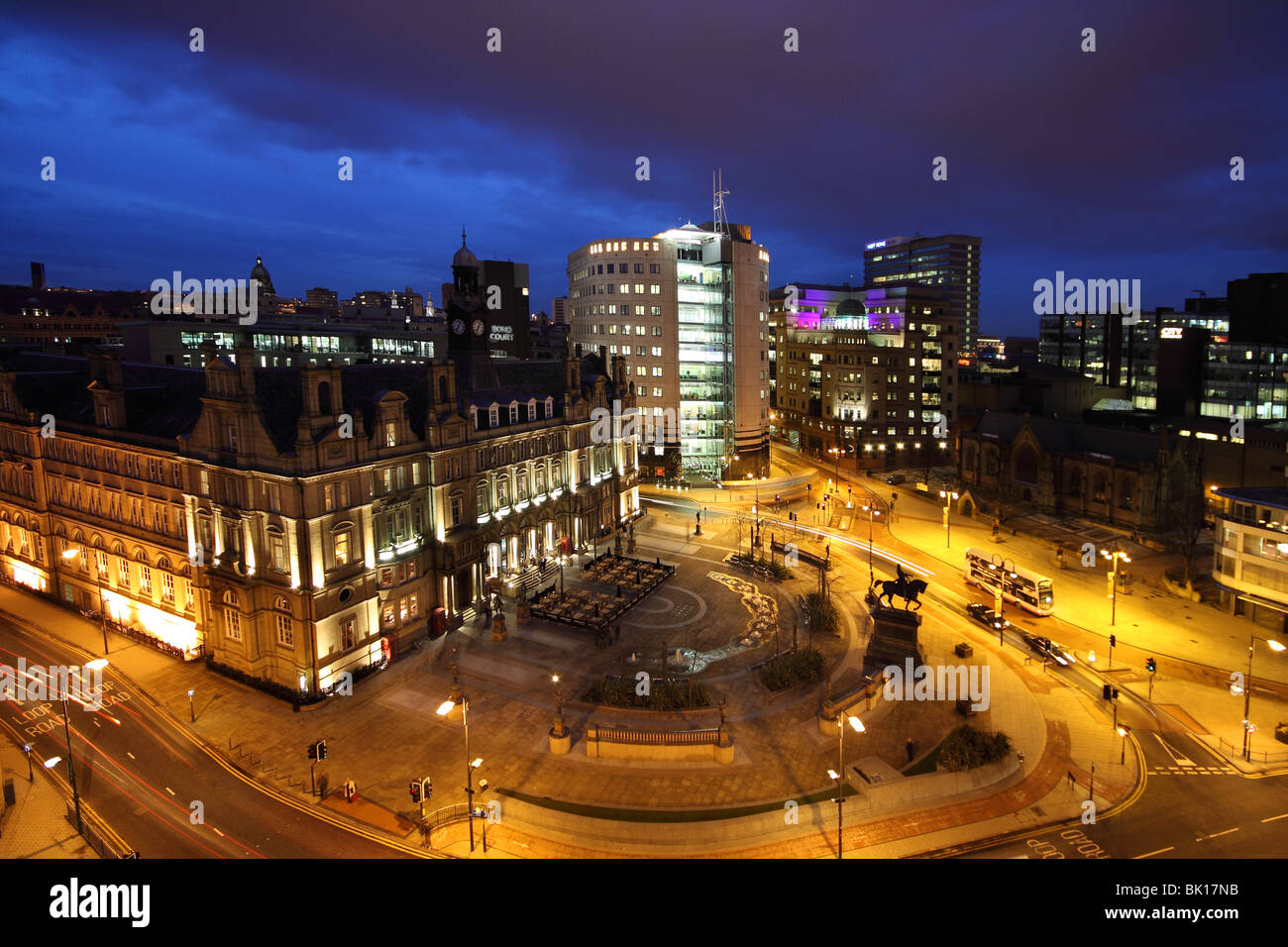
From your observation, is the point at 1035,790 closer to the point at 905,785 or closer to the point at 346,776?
the point at 905,785

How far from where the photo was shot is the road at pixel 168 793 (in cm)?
3341

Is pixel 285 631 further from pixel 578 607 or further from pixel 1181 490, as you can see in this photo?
pixel 1181 490

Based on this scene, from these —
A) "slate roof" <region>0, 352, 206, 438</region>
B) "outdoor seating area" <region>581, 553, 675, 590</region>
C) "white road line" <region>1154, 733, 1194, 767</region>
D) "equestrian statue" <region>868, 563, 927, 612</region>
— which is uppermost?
"slate roof" <region>0, 352, 206, 438</region>

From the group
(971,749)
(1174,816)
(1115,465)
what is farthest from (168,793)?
(1115,465)

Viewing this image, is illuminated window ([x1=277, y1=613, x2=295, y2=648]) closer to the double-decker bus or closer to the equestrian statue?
the equestrian statue

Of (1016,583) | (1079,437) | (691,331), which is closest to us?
(1016,583)

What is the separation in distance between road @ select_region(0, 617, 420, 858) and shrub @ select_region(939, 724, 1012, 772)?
1041 inches

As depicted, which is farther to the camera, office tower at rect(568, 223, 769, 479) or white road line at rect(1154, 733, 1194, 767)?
office tower at rect(568, 223, 769, 479)

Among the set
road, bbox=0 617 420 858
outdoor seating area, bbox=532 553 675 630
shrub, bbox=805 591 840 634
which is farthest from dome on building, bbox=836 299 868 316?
road, bbox=0 617 420 858

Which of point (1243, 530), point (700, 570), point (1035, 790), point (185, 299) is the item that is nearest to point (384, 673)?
point (700, 570)

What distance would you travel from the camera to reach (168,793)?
3750cm

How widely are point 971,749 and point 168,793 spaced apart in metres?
40.6

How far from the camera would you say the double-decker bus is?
59531 mm

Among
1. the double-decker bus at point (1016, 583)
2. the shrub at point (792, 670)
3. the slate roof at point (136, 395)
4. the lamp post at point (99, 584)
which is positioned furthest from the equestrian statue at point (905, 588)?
the lamp post at point (99, 584)
